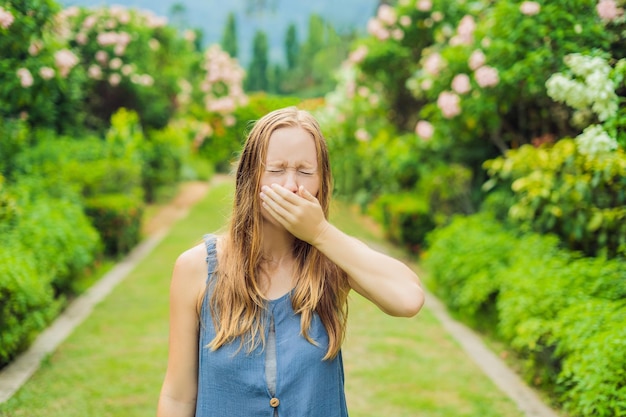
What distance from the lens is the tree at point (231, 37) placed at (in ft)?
116

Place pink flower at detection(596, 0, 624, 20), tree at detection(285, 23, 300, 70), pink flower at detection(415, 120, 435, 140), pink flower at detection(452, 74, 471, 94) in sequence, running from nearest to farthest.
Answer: pink flower at detection(596, 0, 624, 20), pink flower at detection(452, 74, 471, 94), pink flower at detection(415, 120, 435, 140), tree at detection(285, 23, 300, 70)

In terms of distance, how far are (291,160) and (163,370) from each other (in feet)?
12.9

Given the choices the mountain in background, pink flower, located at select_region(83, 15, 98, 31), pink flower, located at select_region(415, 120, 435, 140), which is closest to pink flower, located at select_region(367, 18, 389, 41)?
pink flower, located at select_region(415, 120, 435, 140)

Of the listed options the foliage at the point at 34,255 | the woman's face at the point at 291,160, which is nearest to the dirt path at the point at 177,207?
the foliage at the point at 34,255

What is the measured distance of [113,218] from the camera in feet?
Answer: 30.6

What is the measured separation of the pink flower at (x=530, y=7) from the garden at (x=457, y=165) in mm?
19

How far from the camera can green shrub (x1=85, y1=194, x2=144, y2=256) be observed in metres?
9.20

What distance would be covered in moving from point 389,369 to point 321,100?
1639 centimetres

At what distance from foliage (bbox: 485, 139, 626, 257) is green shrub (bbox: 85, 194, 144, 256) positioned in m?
5.22

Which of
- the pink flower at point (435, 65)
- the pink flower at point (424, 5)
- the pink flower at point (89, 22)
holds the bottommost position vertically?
the pink flower at point (435, 65)

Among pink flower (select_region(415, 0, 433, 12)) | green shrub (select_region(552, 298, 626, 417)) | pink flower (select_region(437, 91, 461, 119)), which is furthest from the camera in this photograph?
pink flower (select_region(415, 0, 433, 12))

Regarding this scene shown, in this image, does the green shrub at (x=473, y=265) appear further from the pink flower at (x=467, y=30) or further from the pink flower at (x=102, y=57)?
the pink flower at (x=102, y=57)

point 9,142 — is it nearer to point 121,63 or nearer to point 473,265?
point 473,265

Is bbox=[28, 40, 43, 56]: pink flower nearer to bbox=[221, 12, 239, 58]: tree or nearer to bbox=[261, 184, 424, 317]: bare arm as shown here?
bbox=[261, 184, 424, 317]: bare arm
